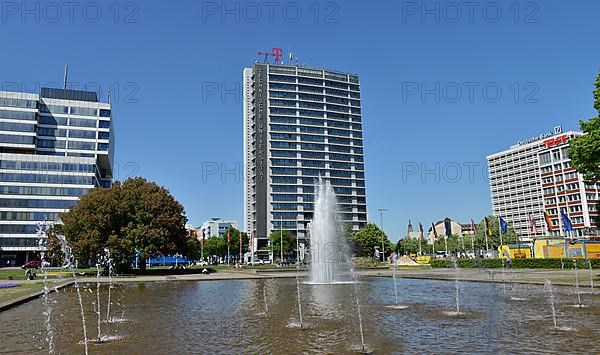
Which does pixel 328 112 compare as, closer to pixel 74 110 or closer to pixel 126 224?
pixel 74 110

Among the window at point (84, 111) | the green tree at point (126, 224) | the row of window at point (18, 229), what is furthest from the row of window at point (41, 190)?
the green tree at point (126, 224)

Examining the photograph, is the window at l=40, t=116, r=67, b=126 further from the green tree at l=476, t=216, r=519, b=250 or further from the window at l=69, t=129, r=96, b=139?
the green tree at l=476, t=216, r=519, b=250

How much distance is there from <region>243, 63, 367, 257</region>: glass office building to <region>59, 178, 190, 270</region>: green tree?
85158 millimetres

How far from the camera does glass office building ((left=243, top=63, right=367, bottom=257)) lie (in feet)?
468

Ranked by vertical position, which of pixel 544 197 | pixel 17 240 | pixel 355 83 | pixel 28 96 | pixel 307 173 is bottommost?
pixel 17 240

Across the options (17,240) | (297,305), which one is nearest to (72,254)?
(297,305)

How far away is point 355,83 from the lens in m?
161

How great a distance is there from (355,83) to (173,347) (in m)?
156

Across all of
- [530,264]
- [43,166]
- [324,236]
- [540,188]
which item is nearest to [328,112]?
[540,188]

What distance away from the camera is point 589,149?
28641 mm

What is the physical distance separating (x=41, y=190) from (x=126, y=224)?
53838 millimetres

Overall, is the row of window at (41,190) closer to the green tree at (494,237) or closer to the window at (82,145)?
the window at (82,145)

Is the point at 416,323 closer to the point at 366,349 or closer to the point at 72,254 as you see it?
the point at 366,349

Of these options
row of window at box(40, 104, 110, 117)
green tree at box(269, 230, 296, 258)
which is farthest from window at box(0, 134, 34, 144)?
green tree at box(269, 230, 296, 258)
